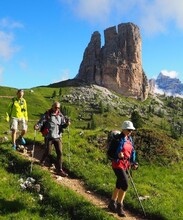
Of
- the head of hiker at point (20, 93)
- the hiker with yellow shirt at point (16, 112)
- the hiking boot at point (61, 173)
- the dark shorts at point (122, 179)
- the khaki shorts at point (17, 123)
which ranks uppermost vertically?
the head of hiker at point (20, 93)

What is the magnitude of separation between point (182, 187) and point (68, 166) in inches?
266

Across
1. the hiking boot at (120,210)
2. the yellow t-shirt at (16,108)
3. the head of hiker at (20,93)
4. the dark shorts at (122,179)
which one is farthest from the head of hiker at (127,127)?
the yellow t-shirt at (16,108)

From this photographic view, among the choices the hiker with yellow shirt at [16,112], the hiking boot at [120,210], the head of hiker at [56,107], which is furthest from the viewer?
the hiker with yellow shirt at [16,112]

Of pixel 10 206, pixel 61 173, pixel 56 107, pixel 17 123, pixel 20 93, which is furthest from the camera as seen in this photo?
pixel 17 123

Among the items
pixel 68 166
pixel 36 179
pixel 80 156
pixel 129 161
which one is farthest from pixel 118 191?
pixel 80 156

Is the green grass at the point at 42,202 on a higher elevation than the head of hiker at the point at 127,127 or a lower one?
lower

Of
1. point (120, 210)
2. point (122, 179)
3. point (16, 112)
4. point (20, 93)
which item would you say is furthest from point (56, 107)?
point (120, 210)

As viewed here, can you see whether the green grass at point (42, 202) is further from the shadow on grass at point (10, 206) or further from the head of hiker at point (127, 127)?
the head of hiker at point (127, 127)

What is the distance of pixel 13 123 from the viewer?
22594mm

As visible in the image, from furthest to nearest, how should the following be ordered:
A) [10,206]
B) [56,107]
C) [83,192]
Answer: [56,107] → [83,192] → [10,206]

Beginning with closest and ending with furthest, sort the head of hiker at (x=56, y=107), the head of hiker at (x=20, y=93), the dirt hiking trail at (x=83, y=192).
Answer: the dirt hiking trail at (x=83, y=192) → the head of hiker at (x=56, y=107) → the head of hiker at (x=20, y=93)

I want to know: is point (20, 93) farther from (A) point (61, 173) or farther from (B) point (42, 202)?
(B) point (42, 202)

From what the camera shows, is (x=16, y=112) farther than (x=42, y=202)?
Yes

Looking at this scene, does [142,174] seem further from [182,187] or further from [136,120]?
[136,120]
